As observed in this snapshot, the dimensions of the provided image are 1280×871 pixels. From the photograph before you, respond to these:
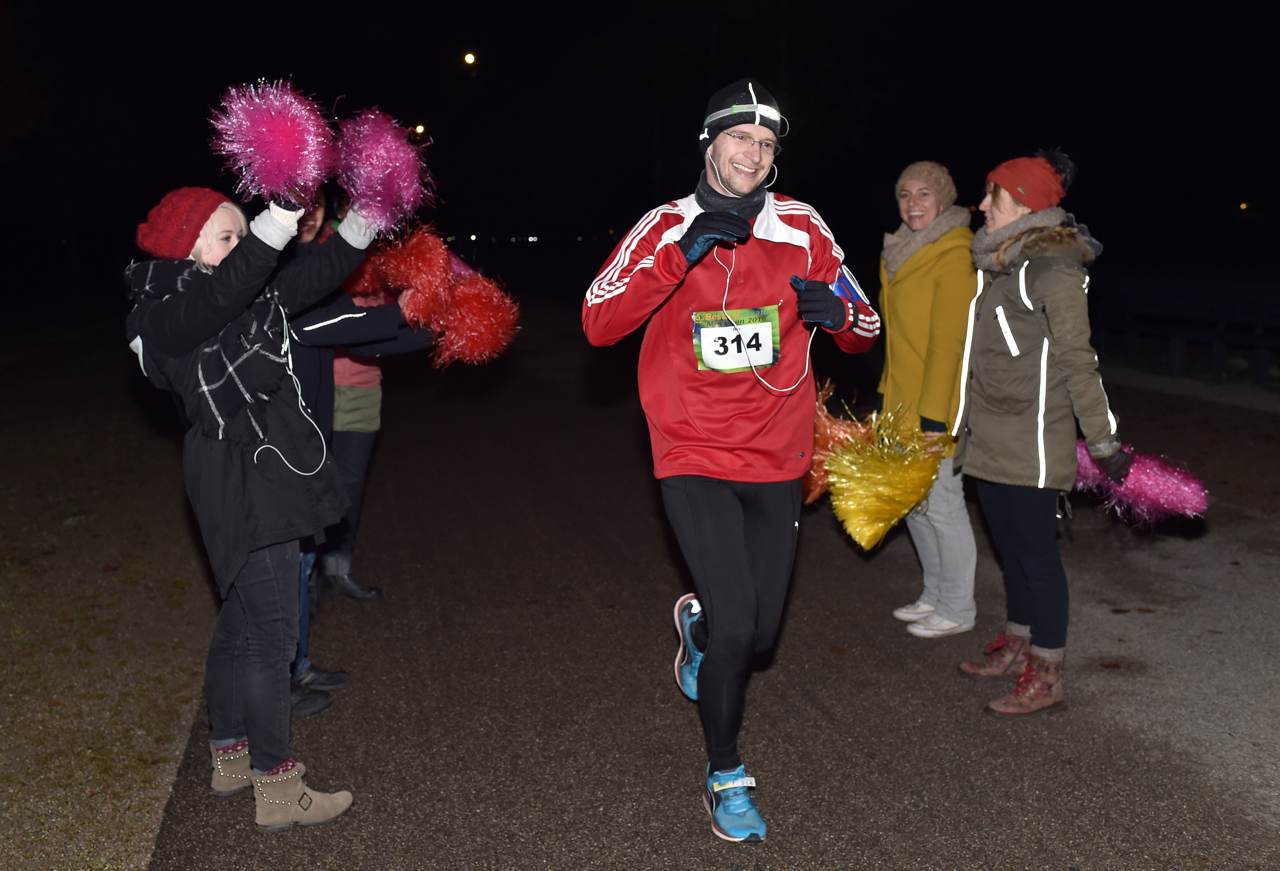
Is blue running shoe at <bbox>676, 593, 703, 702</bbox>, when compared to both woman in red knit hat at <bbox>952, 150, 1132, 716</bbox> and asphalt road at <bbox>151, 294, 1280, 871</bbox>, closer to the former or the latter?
asphalt road at <bbox>151, 294, 1280, 871</bbox>

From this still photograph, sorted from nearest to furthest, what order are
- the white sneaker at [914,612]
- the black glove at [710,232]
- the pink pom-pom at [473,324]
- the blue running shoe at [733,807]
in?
the black glove at [710,232], the blue running shoe at [733,807], the pink pom-pom at [473,324], the white sneaker at [914,612]

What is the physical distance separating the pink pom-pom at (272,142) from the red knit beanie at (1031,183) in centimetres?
264

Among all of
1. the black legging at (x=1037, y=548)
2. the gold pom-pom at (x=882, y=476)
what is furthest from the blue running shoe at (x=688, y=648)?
the black legging at (x=1037, y=548)

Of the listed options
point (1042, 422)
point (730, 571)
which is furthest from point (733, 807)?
point (1042, 422)

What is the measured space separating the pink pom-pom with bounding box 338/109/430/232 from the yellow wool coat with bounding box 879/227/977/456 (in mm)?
2372

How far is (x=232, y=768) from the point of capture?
3900 mm

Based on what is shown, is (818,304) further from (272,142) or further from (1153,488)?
(1153,488)

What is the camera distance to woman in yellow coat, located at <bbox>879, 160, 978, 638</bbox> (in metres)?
4.81

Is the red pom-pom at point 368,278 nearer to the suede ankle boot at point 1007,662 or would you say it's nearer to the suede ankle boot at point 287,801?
the suede ankle boot at point 287,801

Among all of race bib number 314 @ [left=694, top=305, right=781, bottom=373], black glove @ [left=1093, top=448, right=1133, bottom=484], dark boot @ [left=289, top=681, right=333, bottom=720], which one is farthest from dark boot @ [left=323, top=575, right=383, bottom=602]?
black glove @ [left=1093, top=448, right=1133, bottom=484]

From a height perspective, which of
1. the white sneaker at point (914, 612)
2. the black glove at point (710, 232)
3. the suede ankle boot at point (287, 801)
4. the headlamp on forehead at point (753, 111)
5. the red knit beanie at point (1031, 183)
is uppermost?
the headlamp on forehead at point (753, 111)

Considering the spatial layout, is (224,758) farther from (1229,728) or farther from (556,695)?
(1229,728)

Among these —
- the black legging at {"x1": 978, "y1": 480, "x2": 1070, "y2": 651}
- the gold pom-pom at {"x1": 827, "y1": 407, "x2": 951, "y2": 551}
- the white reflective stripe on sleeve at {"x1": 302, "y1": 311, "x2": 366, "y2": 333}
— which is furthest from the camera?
the gold pom-pom at {"x1": 827, "y1": 407, "x2": 951, "y2": 551}

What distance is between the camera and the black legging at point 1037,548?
4406 millimetres
